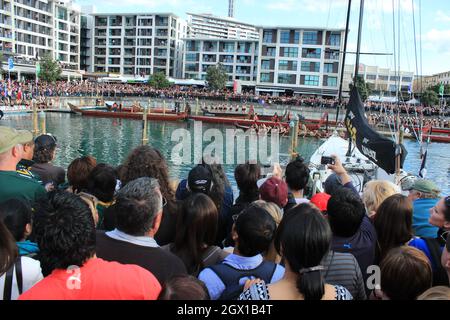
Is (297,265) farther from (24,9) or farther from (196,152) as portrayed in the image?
(24,9)

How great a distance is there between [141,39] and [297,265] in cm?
8611

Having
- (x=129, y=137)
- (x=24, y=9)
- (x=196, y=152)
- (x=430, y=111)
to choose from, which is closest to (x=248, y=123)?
(x=129, y=137)

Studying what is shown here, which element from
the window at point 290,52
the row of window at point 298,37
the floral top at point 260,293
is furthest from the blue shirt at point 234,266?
the window at point 290,52

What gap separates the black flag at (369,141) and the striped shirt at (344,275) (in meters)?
4.83

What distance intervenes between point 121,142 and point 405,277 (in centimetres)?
2588

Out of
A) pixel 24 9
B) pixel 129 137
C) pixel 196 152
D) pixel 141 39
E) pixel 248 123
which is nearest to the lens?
pixel 196 152

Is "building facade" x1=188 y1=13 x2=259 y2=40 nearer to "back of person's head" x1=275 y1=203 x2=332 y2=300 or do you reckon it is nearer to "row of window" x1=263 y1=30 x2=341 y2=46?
"row of window" x1=263 y1=30 x2=341 y2=46

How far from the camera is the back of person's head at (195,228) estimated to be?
2.92 metres

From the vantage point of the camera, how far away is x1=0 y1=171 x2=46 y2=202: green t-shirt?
333 centimetres

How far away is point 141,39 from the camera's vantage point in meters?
82.7

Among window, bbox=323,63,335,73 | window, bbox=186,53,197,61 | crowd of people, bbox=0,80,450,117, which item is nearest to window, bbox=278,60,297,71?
window, bbox=323,63,335,73

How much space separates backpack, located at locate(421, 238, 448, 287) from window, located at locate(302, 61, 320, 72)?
6316cm

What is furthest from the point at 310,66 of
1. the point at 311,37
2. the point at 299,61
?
the point at 311,37

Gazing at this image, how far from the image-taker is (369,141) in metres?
7.72
